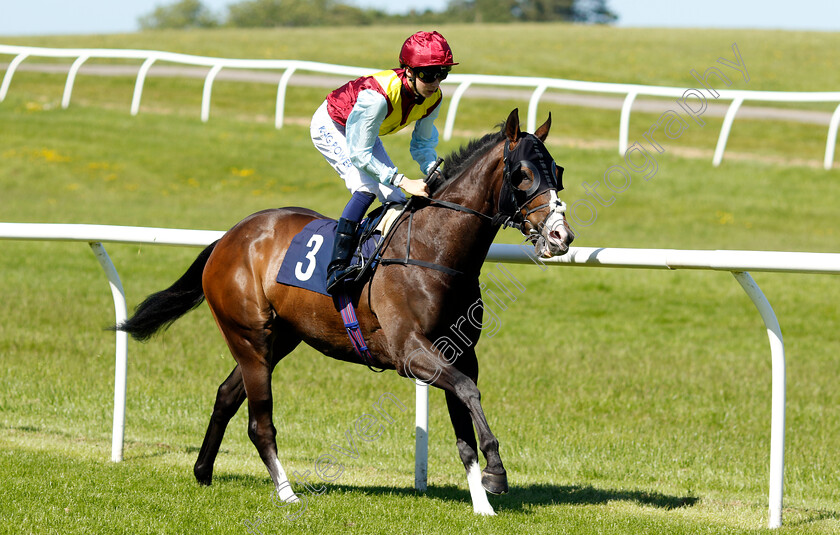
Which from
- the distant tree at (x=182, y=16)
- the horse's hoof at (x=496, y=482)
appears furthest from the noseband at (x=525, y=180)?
the distant tree at (x=182, y=16)

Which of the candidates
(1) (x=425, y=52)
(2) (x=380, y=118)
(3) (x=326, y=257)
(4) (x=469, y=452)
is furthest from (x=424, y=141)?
(4) (x=469, y=452)

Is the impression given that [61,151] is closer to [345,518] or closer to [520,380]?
[520,380]

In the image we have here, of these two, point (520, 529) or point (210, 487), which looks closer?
point (520, 529)

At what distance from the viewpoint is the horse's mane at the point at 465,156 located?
4102 mm

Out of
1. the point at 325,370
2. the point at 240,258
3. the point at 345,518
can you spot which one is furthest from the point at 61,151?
the point at 345,518

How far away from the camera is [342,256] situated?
421 cm

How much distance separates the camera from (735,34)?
144ft

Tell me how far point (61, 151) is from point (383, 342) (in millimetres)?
14523

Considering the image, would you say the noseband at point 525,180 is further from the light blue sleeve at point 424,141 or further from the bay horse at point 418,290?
the light blue sleeve at point 424,141

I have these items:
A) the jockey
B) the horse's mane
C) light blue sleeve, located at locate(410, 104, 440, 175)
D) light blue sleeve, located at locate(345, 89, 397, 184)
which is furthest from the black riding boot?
light blue sleeve, located at locate(410, 104, 440, 175)

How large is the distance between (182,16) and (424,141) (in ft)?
287

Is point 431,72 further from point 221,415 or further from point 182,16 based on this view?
point 182,16

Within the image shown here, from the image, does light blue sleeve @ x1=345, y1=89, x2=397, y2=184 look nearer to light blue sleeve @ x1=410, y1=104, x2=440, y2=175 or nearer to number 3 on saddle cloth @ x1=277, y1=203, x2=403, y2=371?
number 3 on saddle cloth @ x1=277, y1=203, x2=403, y2=371

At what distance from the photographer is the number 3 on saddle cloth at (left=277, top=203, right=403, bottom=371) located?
4.23 meters
